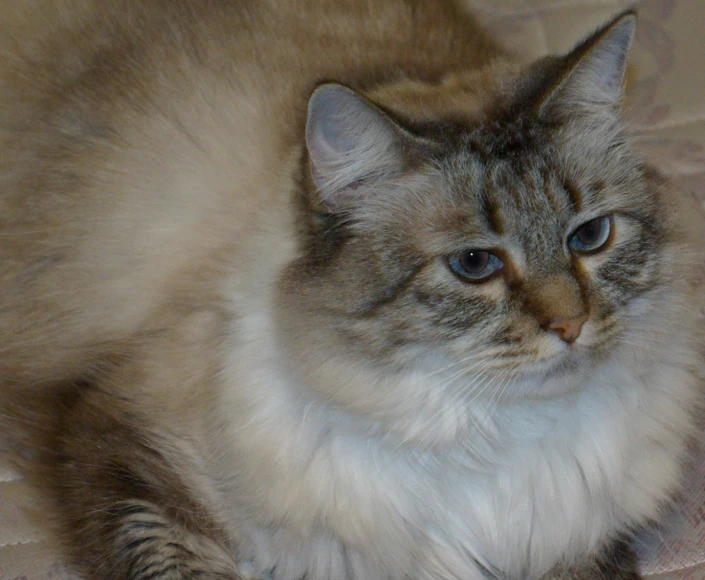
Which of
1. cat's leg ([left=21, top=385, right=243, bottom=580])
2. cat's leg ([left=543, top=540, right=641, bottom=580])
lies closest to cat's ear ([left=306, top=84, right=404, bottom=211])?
cat's leg ([left=21, top=385, right=243, bottom=580])

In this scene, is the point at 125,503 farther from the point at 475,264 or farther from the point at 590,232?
the point at 590,232

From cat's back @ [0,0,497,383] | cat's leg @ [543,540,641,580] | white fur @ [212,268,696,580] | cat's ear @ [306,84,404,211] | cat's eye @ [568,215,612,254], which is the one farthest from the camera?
cat's back @ [0,0,497,383]

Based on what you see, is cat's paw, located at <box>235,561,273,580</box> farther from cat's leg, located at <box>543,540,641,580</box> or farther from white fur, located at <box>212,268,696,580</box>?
cat's leg, located at <box>543,540,641,580</box>

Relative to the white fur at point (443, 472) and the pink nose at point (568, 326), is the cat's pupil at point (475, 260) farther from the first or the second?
the white fur at point (443, 472)

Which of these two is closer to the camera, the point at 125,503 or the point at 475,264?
the point at 475,264

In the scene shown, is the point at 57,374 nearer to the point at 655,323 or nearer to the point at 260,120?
the point at 260,120

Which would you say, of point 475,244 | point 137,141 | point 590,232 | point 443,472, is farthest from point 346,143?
point 137,141

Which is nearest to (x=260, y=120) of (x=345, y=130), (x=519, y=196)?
(x=345, y=130)

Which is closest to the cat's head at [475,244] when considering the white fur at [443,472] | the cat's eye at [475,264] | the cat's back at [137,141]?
the cat's eye at [475,264]
